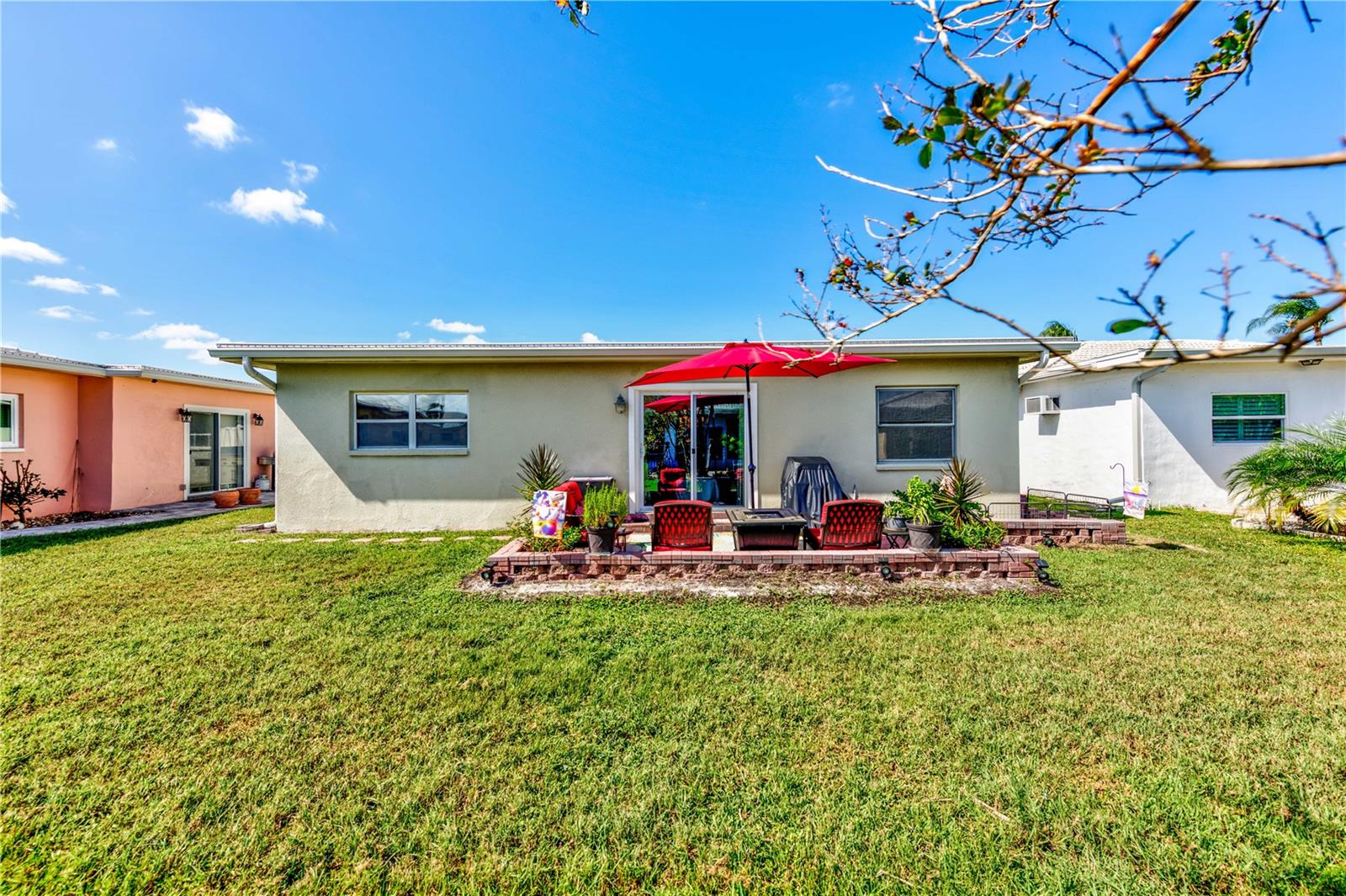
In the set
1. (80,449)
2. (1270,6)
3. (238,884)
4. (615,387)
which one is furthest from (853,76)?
(80,449)

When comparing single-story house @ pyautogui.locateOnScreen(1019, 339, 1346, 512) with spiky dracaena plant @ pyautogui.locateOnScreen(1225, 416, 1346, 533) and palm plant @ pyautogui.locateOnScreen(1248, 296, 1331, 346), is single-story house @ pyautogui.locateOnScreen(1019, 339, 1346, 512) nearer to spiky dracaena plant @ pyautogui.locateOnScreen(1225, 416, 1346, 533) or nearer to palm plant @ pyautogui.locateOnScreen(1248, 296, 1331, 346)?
palm plant @ pyautogui.locateOnScreen(1248, 296, 1331, 346)

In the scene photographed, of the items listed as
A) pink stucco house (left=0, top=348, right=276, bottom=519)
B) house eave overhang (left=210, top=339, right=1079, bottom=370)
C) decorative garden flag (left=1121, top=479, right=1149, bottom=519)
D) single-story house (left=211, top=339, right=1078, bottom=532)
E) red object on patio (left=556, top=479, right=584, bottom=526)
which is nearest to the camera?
red object on patio (left=556, top=479, right=584, bottom=526)

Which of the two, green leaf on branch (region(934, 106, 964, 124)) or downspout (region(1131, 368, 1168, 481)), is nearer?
green leaf on branch (region(934, 106, 964, 124))

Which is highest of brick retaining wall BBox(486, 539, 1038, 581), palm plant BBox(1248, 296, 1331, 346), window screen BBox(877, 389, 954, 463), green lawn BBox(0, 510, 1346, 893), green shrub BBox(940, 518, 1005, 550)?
palm plant BBox(1248, 296, 1331, 346)

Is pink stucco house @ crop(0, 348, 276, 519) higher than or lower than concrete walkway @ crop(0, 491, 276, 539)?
higher

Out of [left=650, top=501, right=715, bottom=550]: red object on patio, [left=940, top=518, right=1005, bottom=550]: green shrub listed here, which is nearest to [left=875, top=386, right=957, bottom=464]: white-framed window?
[left=940, top=518, right=1005, bottom=550]: green shrub

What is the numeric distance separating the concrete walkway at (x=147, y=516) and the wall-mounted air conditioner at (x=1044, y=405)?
18.9 m

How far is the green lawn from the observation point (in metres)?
2.20

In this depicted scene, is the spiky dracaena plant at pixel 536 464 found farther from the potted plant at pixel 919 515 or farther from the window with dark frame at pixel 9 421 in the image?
the window with dark frame at pixel 9 421

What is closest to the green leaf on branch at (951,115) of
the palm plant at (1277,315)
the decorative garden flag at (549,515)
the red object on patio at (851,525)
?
the red object on patio at (851,525)

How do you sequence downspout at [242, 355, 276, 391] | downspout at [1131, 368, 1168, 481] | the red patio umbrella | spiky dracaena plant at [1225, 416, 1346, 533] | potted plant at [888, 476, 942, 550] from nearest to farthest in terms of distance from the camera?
the red patio umbrella → potted plant at [888, 476, 942, 550] → spiky dracaena plant at [1225, 416, 1346, 533] → downspout at [242, 355, 276, 391] → downspout at [1131, 368, 1168, 481]

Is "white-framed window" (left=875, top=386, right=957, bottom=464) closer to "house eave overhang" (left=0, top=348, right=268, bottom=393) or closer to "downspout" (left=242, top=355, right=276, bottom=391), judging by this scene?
"downspout" (left=242, top=355, right=276, bottom=391)

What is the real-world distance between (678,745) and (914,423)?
785 cm

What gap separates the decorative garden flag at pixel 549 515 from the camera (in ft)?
20.9
